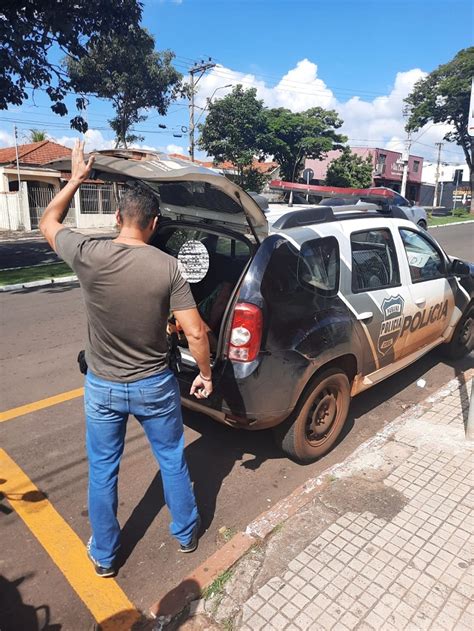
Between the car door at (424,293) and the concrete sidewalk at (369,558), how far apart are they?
1.22m

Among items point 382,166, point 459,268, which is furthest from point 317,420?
point 382,166

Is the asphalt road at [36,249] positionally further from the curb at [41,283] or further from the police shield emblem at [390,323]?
the police shield emblem at [390,323]

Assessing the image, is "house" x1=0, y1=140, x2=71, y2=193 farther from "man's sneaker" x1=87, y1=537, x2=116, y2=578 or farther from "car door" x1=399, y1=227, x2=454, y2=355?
"man's sneaker" x1=87, y1=537, x2=116, y2=578

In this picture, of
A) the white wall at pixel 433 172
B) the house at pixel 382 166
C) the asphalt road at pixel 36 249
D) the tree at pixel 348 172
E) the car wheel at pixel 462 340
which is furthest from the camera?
the white wall at pixel 433 172

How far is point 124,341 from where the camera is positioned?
92.4 inches

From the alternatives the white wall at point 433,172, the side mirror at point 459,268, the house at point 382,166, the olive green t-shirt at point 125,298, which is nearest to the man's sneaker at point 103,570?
the olive green t-shirt at point 125,298

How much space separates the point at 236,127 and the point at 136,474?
3693 centimetres

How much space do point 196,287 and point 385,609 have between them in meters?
2.65

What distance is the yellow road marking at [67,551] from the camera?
7.61 ft

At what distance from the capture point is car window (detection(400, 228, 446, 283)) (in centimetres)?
436

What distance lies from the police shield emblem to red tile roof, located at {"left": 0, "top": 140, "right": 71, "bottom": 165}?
2832 centimetres

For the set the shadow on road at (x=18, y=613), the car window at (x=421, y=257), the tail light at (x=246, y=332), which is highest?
the car window at (x=421, y=257)

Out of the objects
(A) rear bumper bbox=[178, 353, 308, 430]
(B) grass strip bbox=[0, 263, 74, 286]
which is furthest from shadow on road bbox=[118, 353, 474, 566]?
(B) grass strip bbox=[0, 263, 74, 286]

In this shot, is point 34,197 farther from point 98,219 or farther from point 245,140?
point 245,140
